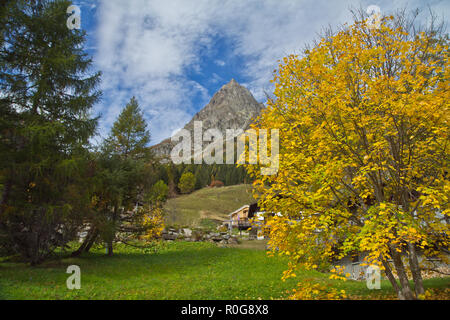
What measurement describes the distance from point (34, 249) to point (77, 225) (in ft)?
6.44

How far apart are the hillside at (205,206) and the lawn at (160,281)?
26783 millimetres

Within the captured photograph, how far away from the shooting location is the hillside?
49134 millimetres

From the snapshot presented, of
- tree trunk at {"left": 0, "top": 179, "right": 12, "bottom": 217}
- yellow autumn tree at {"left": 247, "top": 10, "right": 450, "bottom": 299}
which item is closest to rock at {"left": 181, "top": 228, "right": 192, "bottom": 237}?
tree trunk at {"left": 0, "top": 179, "right": 12, "bottom": 217}

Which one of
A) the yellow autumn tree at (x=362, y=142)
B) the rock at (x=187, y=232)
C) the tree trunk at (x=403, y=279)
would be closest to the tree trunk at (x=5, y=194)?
the yellow autumn tree at (x=362, y=142)

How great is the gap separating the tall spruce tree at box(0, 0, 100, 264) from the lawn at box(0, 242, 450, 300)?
7.25 ft

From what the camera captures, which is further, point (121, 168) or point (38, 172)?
point (121, 168)

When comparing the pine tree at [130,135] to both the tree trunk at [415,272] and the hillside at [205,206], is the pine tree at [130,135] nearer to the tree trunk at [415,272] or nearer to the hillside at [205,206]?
the tree trunk at [415,272]

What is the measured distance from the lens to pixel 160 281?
1067 cm

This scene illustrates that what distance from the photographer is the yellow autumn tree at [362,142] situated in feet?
18.2

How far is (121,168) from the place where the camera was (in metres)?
17.3

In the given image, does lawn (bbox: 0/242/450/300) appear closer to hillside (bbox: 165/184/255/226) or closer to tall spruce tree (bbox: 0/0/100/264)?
tall spruce tree (bbox: 0/0/100/264)

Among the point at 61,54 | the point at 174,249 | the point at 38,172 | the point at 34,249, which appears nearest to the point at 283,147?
the point at 38,172


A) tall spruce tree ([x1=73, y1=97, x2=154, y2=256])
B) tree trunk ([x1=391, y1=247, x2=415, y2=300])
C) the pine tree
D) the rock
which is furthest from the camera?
the rock
